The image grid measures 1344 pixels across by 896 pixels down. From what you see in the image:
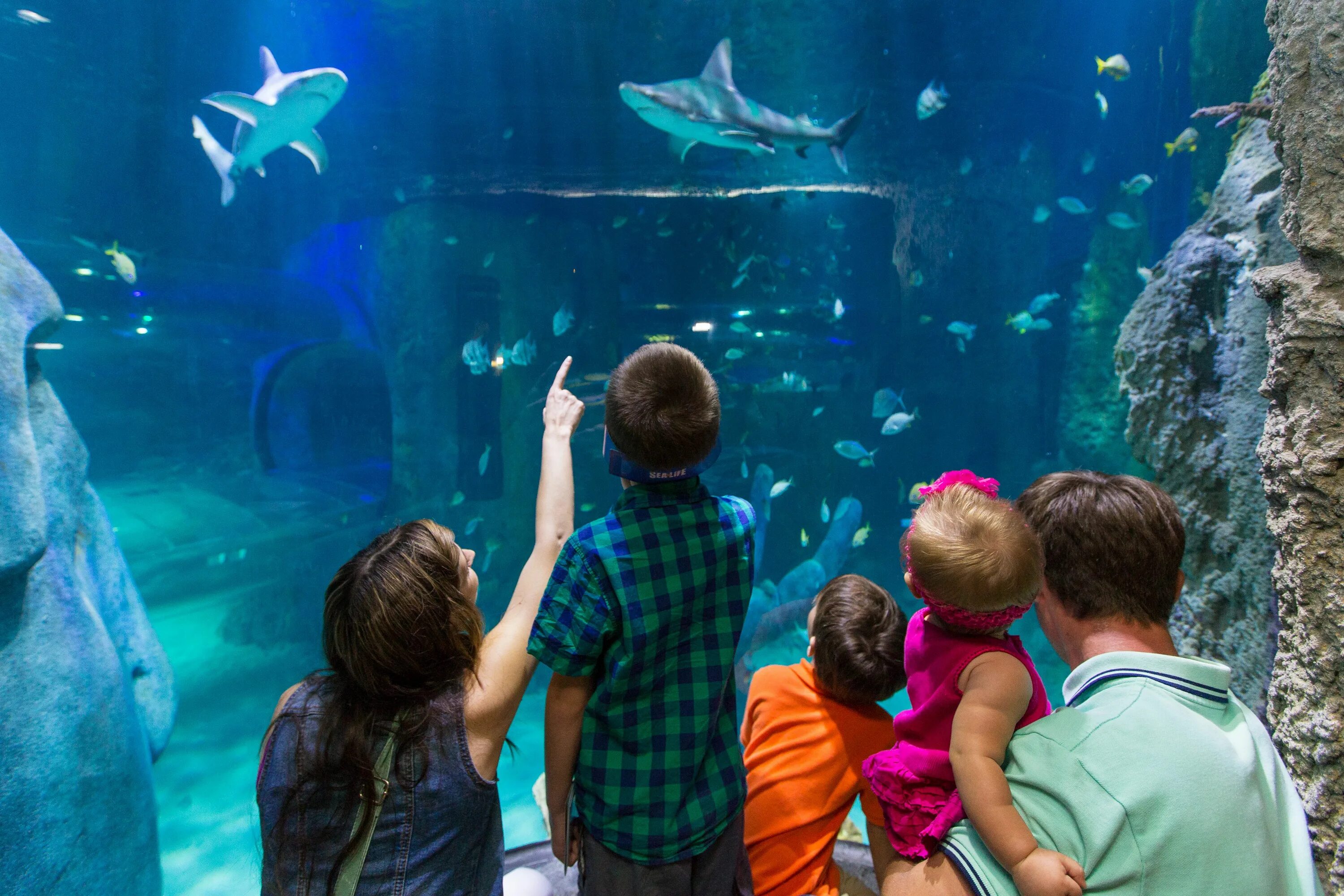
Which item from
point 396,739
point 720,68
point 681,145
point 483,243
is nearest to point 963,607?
point 396,739

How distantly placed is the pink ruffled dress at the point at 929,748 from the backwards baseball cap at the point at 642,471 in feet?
2.07

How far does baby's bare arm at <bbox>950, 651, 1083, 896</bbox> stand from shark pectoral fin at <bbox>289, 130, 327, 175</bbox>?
9.12 metres

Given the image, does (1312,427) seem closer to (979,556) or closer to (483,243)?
(979,556)

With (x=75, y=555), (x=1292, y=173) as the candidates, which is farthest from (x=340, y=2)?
(x=1292, y=173)

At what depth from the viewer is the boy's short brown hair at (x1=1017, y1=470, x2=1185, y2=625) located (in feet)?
3.98

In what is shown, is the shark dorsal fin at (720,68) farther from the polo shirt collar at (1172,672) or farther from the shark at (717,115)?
the polo shirt collar at (1172,672)

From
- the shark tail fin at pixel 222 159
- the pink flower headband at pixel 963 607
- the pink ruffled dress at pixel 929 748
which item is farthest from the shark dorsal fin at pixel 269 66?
the pink ruffled dress at pixel 929 748

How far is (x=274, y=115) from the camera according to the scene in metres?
6.98

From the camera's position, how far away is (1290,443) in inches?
66.4

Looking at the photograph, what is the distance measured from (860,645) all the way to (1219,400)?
352cm

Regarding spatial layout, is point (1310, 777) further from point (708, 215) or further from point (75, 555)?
point (708, 215)

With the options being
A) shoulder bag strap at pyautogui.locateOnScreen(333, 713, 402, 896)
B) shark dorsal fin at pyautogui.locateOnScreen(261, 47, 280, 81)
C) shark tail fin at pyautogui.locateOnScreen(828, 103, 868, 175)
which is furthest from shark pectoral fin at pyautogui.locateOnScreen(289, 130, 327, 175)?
shoulder bag strap at pyautogui.locateOnScreen(333, 713, 402, 896)

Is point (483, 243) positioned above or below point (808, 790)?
above

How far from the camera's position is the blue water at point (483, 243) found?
29.9ft
